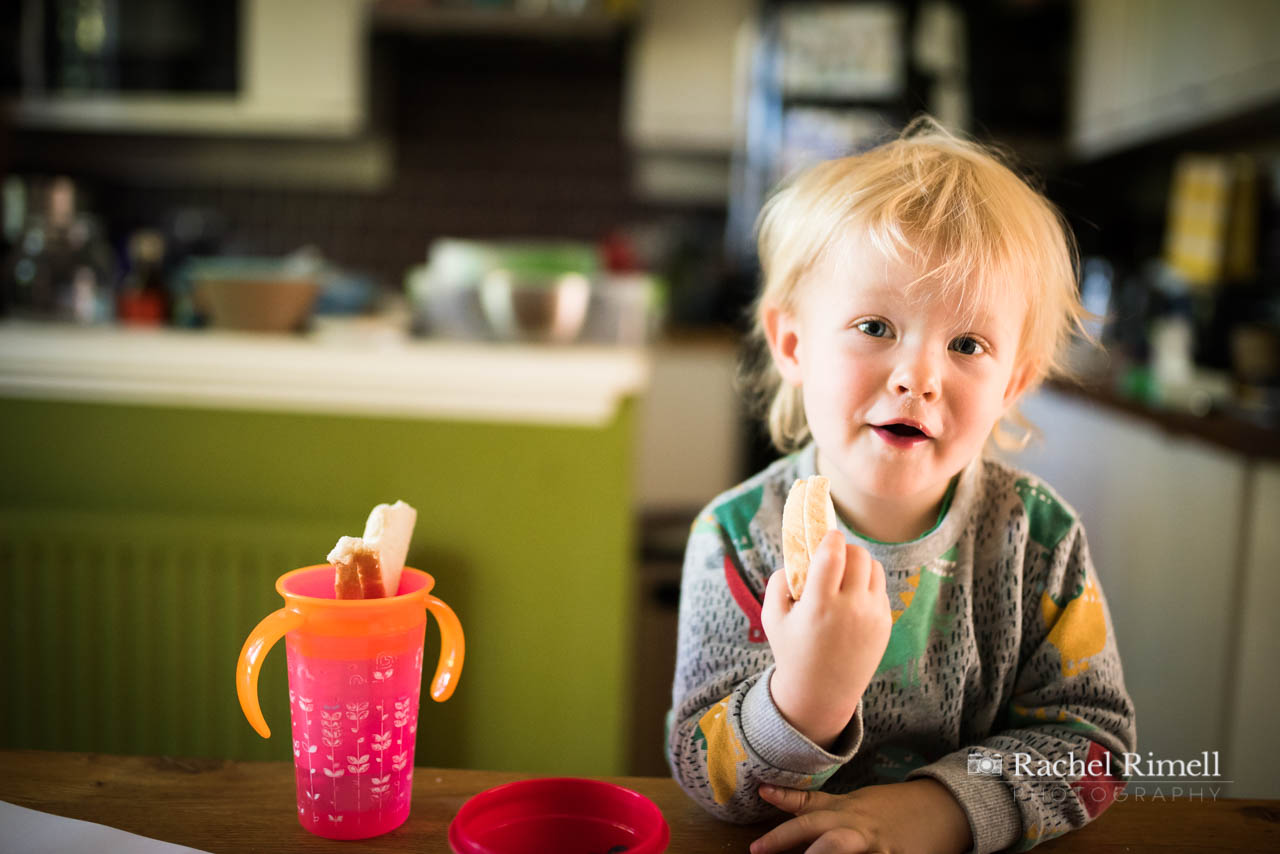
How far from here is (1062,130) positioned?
3441 millimetres

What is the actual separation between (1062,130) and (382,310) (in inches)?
102

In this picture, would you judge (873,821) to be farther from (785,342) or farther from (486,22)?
(486,22)

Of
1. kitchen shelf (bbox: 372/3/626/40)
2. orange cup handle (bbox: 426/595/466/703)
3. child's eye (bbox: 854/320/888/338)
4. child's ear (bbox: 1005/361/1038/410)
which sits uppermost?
kitchen shelf (bbox: 372/3/626/40)

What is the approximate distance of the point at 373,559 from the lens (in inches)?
19.3

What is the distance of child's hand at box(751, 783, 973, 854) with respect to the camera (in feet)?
1.70

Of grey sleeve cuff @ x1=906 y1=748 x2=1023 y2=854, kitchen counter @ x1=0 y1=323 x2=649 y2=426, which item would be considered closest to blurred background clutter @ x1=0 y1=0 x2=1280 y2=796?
kitchen counter @ x1=0 y1=323 x2=649 y2=426

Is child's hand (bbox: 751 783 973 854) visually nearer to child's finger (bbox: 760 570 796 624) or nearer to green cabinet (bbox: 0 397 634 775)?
child's finger (bbox: 760 570 796 624)

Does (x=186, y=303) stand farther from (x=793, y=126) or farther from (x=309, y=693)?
(x=793, y=126)

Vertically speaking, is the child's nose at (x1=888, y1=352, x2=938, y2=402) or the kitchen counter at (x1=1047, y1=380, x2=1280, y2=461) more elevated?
the child's nose at (x1=888, y1=352, x2=938, y2=402)

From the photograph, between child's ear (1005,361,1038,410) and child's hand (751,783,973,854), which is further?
child's ear (1005,361,1038,410)

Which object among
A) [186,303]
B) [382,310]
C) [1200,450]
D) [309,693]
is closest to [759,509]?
[309,693]

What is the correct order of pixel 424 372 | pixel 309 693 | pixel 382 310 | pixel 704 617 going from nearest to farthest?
pixel 309 693
pixel 704 617
pixel 424 372
pixel 382 310

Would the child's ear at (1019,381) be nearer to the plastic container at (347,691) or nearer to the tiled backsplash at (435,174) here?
the plastic container at (347,691)

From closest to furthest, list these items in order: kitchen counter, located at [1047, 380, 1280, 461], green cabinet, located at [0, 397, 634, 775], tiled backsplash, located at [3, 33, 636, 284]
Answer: green cabinet, located at [0, 397, 634, 775]
kitchen counter, located at [1047, 380, 1280, 461]
tiled backsplash, located at [3, 33, 636, 284]
